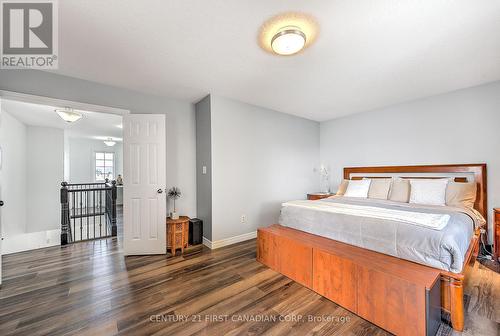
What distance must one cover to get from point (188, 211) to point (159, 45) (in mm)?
2541

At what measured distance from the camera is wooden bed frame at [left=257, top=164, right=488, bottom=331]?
1.49 m

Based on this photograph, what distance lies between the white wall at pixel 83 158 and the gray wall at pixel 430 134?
855 cm

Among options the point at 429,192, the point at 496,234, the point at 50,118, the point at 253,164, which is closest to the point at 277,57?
the point at 253,164

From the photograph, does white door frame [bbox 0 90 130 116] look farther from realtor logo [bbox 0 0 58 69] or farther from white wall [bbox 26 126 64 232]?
white wall [bbox 26 126 64 232]

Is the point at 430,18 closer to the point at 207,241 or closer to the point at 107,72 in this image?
the point at 107,72

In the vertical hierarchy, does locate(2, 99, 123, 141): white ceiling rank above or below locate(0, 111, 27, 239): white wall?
above

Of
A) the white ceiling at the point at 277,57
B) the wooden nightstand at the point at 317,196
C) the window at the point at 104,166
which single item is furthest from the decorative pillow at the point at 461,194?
the window at the point at 104,166

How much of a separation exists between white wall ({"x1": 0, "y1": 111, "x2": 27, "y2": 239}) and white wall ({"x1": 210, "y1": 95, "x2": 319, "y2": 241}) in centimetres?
350

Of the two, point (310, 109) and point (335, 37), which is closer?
point (335, 37)

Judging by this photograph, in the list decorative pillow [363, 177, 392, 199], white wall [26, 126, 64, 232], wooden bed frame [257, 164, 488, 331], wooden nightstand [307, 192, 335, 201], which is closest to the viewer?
wooden bed frame [257, 164, 488, 331]

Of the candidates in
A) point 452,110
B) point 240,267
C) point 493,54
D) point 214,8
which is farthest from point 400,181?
point 214,8

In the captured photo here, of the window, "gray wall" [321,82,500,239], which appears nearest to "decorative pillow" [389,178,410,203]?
"gray wall" [321,82,500,239]

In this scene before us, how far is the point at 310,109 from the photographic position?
408 centimetres

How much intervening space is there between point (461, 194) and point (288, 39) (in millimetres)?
3196
